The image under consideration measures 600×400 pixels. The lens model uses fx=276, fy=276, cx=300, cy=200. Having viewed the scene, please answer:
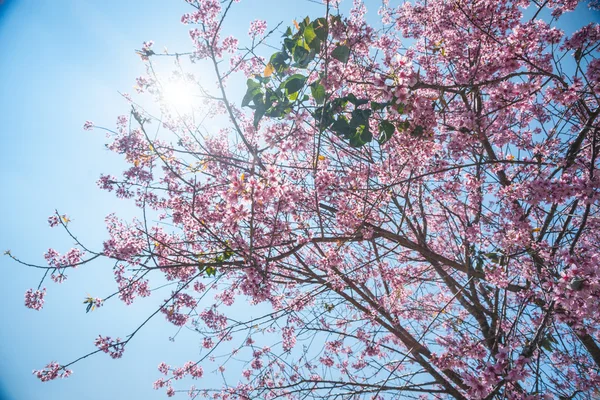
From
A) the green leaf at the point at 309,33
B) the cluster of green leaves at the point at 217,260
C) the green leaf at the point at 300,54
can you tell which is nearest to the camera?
the green leaf at the point at 309,33

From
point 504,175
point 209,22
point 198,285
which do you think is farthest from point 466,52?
point 198,285

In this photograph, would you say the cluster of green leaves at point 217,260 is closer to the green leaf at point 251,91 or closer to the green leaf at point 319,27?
the green leaf at point 251,91

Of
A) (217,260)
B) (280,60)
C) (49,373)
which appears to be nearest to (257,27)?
(280,60)

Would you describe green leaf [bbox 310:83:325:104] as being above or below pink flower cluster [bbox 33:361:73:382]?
above

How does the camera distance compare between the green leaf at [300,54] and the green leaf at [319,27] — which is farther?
the green leaf at [300,54]

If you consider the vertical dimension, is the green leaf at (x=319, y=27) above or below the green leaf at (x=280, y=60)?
below

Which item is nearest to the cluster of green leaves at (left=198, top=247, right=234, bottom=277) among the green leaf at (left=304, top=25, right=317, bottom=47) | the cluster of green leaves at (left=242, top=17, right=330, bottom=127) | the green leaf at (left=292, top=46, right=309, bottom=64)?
the cluster of green leaves at (left=242, top=17, right=330, bottom=127)

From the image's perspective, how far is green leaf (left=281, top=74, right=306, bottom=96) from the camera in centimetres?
282

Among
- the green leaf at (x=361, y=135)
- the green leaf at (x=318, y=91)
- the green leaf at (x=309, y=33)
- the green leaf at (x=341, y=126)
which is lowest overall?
the green leaf at (x=361, y=135)

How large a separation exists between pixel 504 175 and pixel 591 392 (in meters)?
3.62

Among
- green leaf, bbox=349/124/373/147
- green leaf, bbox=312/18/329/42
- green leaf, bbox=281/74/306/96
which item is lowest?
green leaf, bbox=349/124/373/147

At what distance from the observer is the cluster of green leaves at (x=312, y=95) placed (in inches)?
108

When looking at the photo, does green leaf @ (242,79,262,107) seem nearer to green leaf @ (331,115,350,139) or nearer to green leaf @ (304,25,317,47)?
green leaf @ (304,25,317,47)

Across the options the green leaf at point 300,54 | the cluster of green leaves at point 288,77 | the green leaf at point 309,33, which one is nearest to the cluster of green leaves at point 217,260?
the cluster of green leaves at point 288,77
